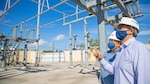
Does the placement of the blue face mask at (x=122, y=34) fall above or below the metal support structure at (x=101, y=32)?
below

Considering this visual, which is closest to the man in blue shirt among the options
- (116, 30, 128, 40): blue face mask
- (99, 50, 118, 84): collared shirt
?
(116, 30, 128, 40): blue face mask

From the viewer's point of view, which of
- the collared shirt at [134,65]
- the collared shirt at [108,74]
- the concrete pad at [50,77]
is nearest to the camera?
the collared shirt at [134,65]

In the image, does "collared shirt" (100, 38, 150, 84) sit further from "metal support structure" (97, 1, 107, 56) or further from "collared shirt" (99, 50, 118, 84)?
"metal support structure" (97, 1, 107, 56)

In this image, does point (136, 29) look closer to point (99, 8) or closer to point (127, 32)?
point (127, 32)

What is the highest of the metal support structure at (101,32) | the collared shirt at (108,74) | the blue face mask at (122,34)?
the metal support structure at (101,32)

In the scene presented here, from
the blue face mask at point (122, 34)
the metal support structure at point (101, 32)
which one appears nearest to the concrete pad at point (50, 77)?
the metal support structure at point (101, 32)

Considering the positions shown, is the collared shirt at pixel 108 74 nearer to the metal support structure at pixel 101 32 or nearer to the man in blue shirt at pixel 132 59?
the man in blue shirt at pixel 132 59

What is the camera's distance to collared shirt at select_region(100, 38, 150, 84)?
4.58ft

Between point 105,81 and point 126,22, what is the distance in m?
1.30

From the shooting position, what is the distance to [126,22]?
1840 mm

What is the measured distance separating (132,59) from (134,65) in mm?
68

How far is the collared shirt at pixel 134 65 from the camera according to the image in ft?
4.58

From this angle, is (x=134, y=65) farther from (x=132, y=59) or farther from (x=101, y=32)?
(x=101, y=32)

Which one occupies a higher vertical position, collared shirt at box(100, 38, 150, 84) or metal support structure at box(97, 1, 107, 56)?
metal support structure at box(97, 1, 107, 56)
